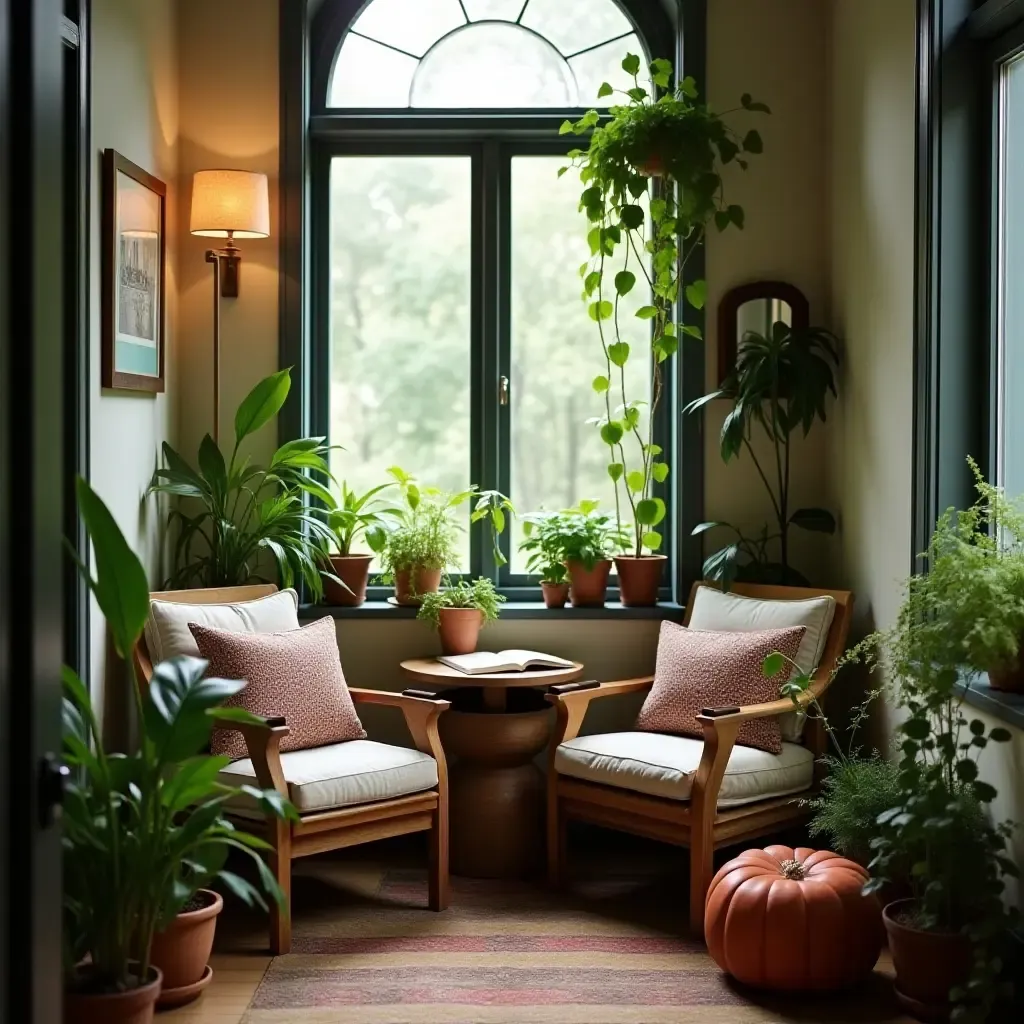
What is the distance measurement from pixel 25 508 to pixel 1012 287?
109 inches

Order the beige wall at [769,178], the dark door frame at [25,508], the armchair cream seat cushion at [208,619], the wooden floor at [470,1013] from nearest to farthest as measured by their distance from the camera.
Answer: the dark door frame at [25,508] < the wooden floor at [470,1013] < the armchair cream seat cushion at [208,619] < the beige wall at [769,178]

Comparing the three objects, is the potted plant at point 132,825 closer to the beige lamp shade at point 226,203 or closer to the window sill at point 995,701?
the window sill at point 995,701

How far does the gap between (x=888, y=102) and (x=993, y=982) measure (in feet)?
8.15

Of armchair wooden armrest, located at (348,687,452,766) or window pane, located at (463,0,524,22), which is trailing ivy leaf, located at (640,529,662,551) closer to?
armchair wooden armrest, located at (348,687,452,766)

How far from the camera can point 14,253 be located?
5.07 ft

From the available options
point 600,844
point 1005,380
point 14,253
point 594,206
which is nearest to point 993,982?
point 1005,380

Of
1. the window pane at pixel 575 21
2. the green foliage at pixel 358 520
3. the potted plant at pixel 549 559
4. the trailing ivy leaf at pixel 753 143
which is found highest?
the window pane at pixel 575 21

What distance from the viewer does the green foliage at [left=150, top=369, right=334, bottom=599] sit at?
4.26 m

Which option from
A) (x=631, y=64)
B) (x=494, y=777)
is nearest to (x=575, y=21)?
(x=631, y=64)

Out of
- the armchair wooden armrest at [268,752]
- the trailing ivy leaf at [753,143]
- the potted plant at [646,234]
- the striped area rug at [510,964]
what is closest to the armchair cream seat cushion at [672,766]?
the striped area rug at [510,964]

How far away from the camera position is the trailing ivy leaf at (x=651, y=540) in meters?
4.54

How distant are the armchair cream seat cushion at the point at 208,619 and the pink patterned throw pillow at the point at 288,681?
0.23 feet

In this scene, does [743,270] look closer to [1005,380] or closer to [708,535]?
[708,535]

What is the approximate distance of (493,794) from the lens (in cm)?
414
